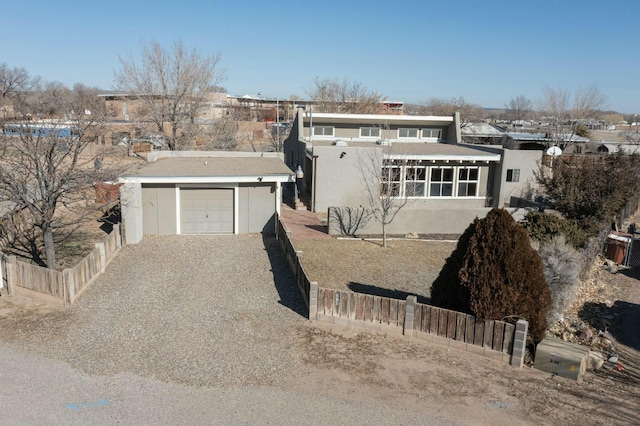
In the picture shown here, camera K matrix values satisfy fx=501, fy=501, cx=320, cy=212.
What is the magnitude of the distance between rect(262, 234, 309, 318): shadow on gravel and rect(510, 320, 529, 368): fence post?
4.89m

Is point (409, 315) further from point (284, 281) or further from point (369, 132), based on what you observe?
point (369, 132)

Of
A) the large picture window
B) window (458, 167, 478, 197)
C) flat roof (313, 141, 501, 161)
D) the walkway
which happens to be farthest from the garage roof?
window (458, 167, 478, 197)

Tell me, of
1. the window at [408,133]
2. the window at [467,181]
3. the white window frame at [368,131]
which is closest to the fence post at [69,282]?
the window at [467,181]

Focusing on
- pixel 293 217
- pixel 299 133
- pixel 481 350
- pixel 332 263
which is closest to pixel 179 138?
pixel 299 133

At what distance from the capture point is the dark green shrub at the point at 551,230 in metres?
17.5

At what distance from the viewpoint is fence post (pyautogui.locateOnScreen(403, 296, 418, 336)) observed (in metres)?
11.5

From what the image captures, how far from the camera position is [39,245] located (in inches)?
726

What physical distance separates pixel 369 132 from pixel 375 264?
16075 millimetres

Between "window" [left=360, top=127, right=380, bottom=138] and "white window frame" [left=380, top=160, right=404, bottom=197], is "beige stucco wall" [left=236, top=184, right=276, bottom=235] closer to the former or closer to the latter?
"white window frame" [left=380, top=160, right=404, bottom=197]

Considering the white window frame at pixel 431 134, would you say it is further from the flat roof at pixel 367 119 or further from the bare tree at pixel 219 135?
the bare tree at pixel 219 135

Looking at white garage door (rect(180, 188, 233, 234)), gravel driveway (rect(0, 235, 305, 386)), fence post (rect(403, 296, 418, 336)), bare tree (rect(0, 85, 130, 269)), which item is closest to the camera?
gravel driveway (rect(0, 235, 305, 386))

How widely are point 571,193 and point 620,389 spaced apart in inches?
463

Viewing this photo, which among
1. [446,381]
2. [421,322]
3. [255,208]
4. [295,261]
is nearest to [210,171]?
[255,208]

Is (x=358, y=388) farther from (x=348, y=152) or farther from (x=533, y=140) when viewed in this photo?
(x=533, y=140)
